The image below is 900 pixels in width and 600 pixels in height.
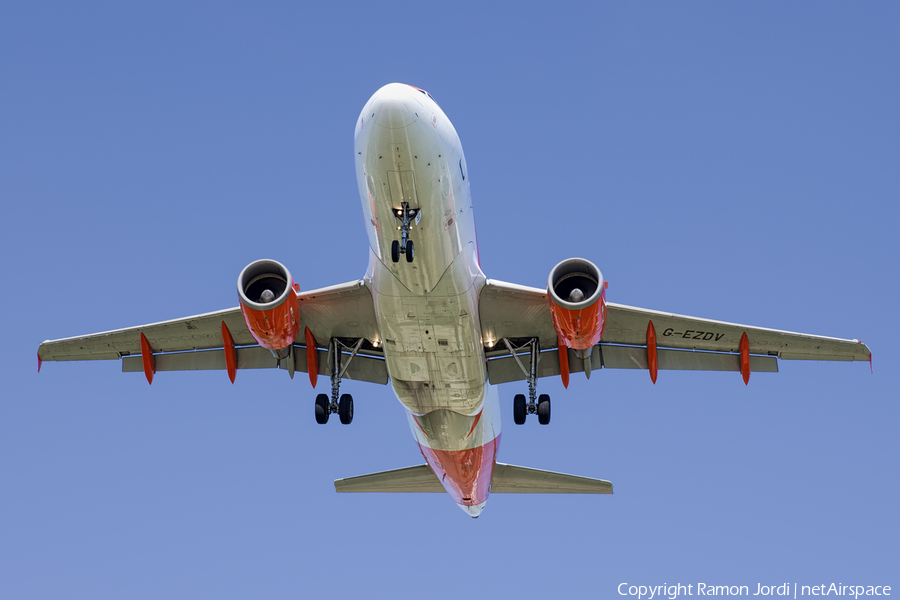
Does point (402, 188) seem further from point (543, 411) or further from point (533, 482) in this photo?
point (533, 482)

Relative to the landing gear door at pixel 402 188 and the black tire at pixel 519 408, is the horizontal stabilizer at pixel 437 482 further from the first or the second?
the landing gear door at pixel 402 188

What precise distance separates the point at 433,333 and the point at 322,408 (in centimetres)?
389

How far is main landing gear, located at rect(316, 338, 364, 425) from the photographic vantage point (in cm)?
2343

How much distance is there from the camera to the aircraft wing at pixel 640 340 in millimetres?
22750

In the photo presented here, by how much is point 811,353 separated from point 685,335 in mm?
2951

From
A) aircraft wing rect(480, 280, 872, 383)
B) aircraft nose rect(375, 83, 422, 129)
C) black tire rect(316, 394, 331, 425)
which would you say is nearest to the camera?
aircraft nose rect(375, 83, 422, 129)

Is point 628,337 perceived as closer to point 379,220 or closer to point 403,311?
point 403,311

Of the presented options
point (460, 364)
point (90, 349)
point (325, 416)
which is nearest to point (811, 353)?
point (460, 364)

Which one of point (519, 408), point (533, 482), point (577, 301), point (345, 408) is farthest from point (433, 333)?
point (533, 482)

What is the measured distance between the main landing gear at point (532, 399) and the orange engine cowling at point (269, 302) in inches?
209

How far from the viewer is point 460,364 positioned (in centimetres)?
2220

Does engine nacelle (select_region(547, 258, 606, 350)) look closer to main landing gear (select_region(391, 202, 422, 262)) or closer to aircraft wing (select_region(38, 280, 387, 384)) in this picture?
main landing gear (select_region(391, 202, 422, 262))

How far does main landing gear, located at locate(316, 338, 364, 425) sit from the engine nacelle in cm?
537

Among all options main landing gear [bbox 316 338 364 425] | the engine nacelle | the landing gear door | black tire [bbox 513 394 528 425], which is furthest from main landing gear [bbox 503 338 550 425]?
the landing gear door
